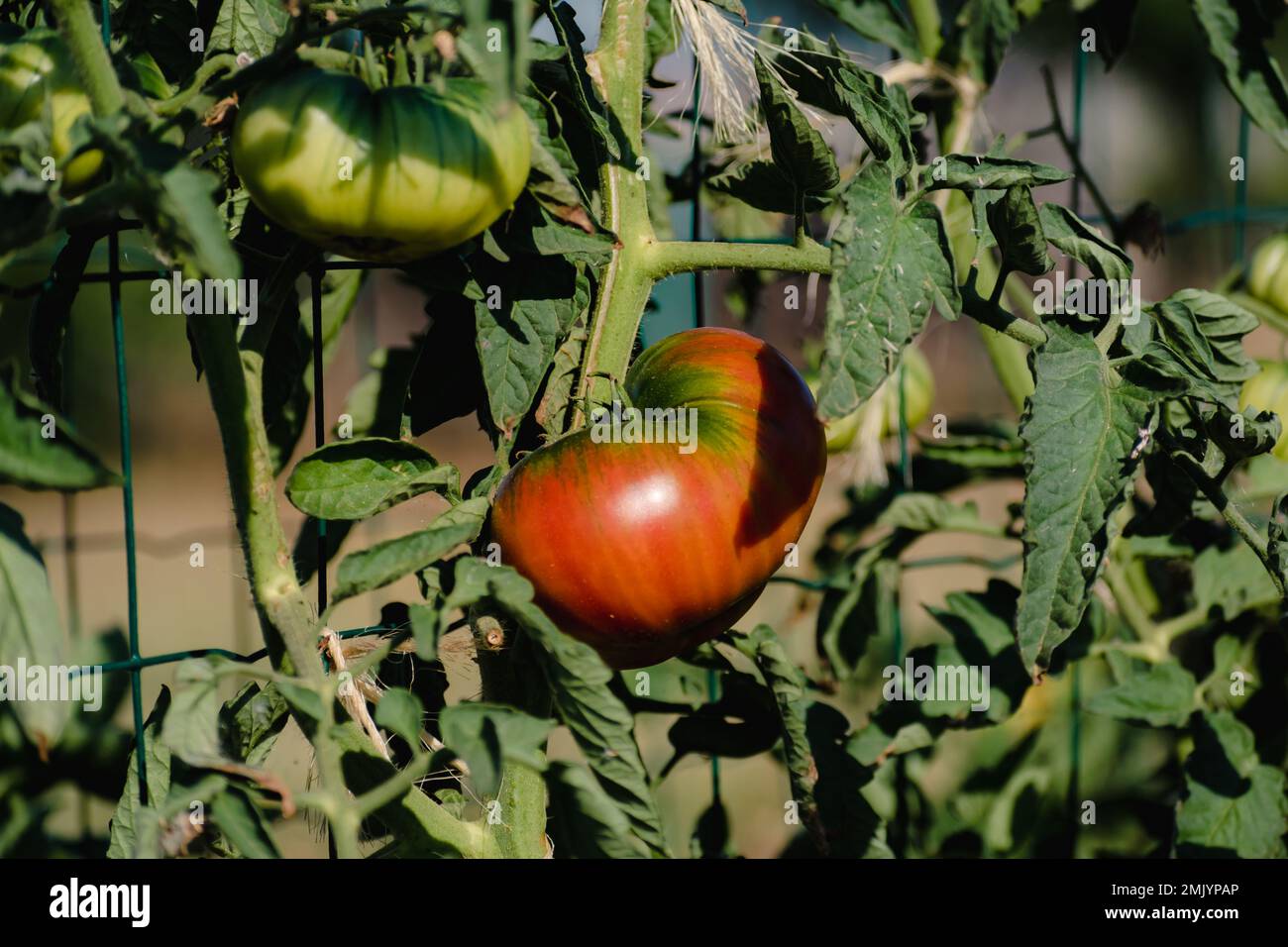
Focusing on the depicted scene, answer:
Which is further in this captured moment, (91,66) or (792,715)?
(792,715)

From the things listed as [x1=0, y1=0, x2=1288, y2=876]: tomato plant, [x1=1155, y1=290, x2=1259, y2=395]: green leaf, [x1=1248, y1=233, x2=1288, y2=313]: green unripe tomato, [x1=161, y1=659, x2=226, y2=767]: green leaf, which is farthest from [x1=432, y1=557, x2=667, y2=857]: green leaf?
[x1=1248, y1=233, x2=1288, y2=313]: green unripe tomato

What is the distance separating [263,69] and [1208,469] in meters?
0.59

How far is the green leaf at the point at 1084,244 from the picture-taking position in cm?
71

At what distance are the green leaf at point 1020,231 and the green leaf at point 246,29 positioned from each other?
41 centimetres

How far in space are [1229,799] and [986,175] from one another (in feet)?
1.94

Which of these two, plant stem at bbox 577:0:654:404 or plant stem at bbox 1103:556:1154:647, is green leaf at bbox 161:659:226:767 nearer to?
plant stem at bbox 577:0:654:404

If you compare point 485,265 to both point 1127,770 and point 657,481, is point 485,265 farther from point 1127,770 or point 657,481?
point 1127,770

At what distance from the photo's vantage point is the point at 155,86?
680 mm

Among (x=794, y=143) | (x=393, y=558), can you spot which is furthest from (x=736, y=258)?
(x=393, y=558)

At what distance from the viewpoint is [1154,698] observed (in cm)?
99

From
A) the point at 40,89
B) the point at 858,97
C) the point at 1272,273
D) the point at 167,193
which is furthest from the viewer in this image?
the point at 1272,273

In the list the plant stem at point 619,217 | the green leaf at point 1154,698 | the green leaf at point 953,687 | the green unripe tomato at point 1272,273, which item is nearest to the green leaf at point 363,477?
the plant stem at point 619,217

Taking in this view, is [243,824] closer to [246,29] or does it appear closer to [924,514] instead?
[246,29]

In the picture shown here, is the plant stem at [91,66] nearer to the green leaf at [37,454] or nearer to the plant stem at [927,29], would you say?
the green leaf at [37,454]
